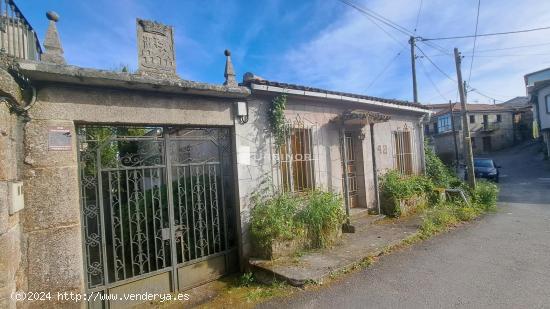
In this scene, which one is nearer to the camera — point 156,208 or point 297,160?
point 156,208

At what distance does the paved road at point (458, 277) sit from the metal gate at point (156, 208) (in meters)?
1.63

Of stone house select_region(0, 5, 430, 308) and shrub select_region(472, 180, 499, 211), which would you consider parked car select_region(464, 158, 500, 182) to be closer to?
shrub select_region(472, 180, 499, 211)

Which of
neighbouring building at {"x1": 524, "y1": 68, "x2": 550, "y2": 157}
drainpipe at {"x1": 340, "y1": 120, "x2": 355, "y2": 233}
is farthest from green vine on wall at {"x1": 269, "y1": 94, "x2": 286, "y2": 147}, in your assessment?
neighbouring building at {"x1": 524, "y1": 68, "x2": 550, "y2": 157}

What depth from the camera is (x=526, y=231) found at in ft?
21.7

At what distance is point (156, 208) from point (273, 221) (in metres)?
2.03

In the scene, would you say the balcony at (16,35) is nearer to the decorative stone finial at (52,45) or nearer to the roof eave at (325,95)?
the decorative stone finial at (52,45)

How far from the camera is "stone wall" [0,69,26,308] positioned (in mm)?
2734

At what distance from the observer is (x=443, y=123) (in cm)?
3534

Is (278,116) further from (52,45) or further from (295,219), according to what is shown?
(52,45)

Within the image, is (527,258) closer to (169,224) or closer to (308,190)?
(308,190)

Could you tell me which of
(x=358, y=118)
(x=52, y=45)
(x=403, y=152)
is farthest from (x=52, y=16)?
(x=403, y=152)

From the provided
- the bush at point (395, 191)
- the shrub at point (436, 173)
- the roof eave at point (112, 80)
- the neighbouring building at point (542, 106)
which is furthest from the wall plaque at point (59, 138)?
the neighbouring building at point (542, 106)

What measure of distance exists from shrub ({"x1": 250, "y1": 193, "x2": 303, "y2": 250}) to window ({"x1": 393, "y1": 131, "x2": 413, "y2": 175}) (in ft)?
17.2

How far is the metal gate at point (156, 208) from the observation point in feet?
13.2
